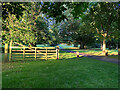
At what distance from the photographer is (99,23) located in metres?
23.4

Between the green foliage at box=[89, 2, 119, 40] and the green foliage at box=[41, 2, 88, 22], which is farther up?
the green foliage at box=[89, 2, 119, 40]

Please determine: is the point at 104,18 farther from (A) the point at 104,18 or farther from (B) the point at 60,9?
(B) the point at 60,9

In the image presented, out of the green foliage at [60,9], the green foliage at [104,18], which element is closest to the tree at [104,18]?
the green foliage at [104,18]

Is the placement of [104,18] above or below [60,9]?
above

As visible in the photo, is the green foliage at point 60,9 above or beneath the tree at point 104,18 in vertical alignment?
beneath

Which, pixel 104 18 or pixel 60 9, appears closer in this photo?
pixel 60 9

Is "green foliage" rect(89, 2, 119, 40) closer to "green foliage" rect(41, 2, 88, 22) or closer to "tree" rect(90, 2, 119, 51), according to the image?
"tree" rect(90, 2, 119, 51)

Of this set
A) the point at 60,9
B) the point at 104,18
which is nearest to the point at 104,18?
the point at 104,18

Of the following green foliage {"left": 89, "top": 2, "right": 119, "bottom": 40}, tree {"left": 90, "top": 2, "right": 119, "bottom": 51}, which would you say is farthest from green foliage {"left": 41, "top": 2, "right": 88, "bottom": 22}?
tree {"left": 90, "top": 2, "right": 119, "bottom": 51}

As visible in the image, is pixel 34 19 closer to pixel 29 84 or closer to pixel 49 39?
pixel 49 39

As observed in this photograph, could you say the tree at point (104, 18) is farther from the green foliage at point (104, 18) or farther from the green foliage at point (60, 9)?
the green foliage at point (60, 9)

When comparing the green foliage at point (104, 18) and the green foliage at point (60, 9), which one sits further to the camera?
the green foliage at point (104, 18)

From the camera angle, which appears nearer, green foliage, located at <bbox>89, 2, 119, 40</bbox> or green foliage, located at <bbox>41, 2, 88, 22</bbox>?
green foliage, located at <bbox>41, 2, 88, 22</bbox>

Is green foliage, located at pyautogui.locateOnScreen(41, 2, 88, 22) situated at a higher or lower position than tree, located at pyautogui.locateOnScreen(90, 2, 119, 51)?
lower
